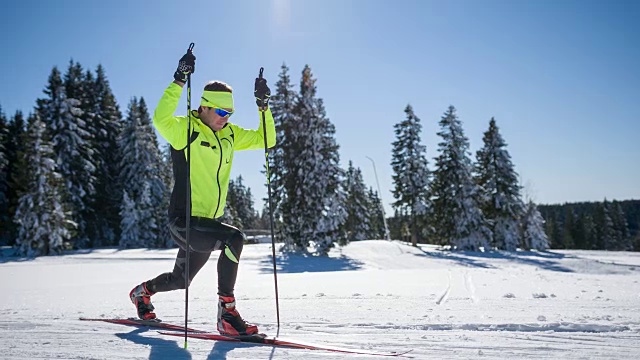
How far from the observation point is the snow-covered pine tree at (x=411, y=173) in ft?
115

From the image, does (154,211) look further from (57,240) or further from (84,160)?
(57,240)

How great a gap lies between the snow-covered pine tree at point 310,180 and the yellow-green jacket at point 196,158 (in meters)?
20.6

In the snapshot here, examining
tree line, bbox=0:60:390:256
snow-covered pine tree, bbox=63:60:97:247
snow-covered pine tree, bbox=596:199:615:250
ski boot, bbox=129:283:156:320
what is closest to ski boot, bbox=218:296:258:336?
ski boot, bbox=129:283:156:320

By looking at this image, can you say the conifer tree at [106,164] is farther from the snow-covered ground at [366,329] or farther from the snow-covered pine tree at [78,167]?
the snow-covered ground at [366,329]

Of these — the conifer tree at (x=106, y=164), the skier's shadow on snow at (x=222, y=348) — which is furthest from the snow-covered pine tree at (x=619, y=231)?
the skier's shadow on snow at (x=222, y=348)

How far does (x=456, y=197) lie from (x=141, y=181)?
81.7 feet

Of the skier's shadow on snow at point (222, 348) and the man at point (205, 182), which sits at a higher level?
the man at point (205, 182)

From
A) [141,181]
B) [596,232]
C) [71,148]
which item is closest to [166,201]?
[141,181]

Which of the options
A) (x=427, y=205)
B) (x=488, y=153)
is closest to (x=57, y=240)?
(x=427, y=205)

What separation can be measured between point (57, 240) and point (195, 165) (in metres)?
24.7

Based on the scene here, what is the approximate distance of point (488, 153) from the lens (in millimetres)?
35688

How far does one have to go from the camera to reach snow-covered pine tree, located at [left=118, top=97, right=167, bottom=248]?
3275cm

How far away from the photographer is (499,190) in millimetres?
34812

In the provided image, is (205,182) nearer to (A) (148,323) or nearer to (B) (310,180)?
(A) (148,323)
